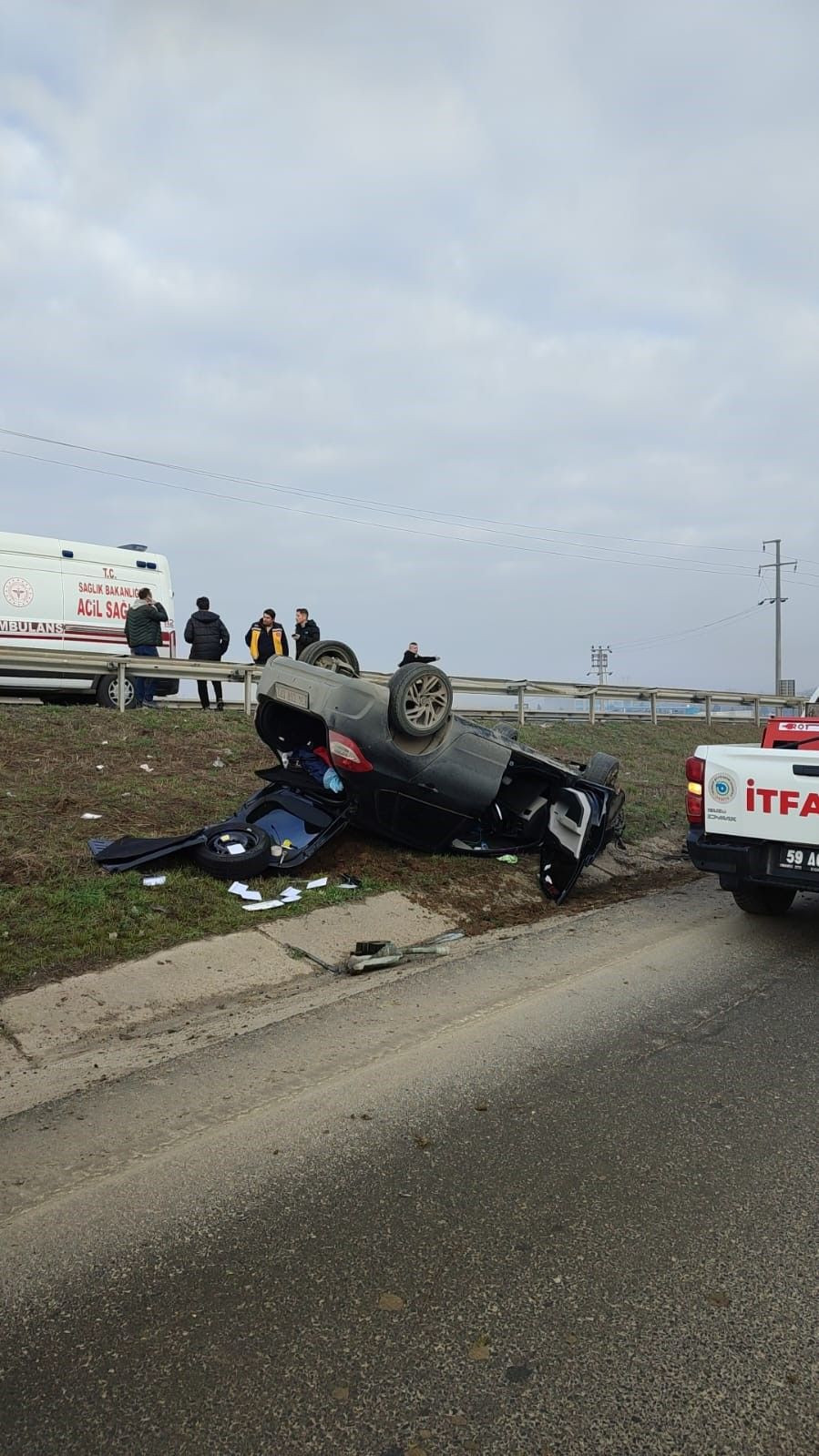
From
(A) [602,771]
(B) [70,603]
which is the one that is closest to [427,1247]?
(A) [602,771]

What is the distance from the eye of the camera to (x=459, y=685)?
16516 millimetres

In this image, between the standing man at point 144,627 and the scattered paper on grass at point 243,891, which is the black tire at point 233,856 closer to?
the scattered paper on grass at point 243,891

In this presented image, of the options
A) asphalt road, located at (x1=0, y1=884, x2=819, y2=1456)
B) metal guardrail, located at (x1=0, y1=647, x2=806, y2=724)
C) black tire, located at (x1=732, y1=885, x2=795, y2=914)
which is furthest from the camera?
metal guardrail, located at (x1=0, y1=647, x2=806, y2=724)

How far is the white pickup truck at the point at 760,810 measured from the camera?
246 inches

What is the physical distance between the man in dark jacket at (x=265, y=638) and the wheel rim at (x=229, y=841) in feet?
20.4

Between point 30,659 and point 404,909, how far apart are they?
639 centimetres

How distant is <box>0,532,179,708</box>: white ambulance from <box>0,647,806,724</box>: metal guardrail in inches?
19.3

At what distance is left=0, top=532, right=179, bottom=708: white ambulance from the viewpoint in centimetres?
1331

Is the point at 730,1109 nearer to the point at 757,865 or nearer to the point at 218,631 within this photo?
the point at 757,865

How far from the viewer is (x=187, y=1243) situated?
2.94 meters

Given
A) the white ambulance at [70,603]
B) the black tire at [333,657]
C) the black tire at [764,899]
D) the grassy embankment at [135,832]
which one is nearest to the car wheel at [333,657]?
the black tire at [333,657]

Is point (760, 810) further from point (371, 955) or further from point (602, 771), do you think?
point (371, 955)

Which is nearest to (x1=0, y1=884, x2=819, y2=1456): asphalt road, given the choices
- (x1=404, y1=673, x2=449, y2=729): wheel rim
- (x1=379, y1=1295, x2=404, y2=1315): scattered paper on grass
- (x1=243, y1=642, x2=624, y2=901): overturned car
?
(x1=379, y1=1295, x2=404, y2=1315): scattered paper on grass

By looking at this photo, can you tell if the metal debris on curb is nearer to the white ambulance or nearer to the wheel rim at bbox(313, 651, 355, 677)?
the wheel rim at bbox(313, 651, 355, 677)
